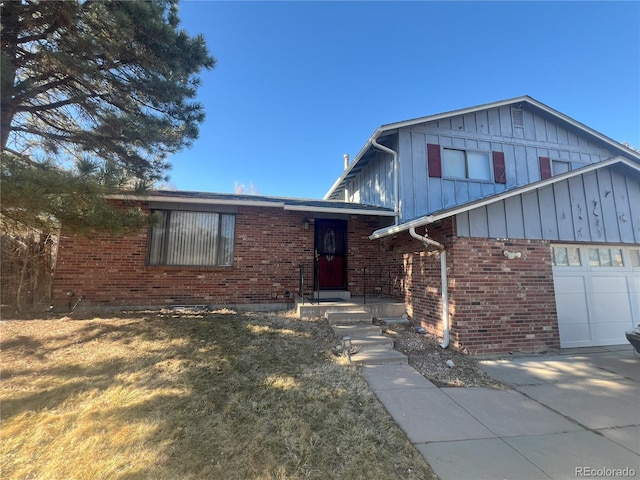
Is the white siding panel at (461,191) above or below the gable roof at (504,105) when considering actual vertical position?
below

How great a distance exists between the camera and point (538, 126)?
9297mm

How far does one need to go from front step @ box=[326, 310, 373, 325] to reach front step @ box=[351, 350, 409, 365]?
4.51 feet

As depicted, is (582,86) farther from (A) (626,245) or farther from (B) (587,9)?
(A) (626,245)

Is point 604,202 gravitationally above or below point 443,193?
below

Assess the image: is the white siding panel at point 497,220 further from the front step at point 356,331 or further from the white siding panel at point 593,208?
the front step at point 356,331

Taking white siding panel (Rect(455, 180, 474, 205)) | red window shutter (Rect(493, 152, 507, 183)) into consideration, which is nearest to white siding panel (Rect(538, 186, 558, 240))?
white siding panel (Rect(455, 180, 474, 205))

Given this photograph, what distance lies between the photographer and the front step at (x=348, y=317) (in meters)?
6.31

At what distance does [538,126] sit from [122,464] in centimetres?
1243

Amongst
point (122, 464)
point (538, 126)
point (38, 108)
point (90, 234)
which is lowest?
point (122, 464)

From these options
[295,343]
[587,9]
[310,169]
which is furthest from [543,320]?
[310,169]

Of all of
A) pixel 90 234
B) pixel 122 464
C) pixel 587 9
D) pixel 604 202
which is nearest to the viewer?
pixel 122 464

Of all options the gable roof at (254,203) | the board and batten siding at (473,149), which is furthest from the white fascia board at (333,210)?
the board and batten siding at (473,149)

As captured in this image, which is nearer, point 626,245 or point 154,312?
point 626,245

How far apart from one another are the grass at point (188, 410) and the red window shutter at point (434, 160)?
18.6ft
